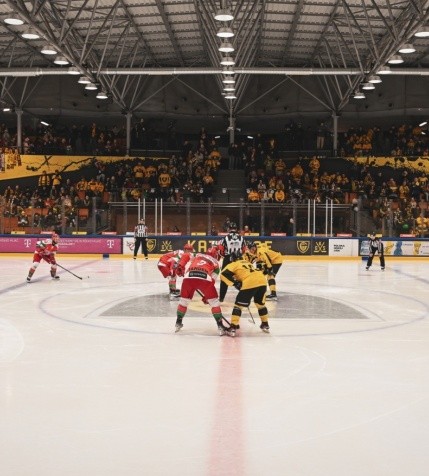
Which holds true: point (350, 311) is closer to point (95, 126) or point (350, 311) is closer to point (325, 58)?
point (325, 58)

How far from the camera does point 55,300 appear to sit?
11.9 m

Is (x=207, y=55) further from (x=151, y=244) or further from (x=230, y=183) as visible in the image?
(x=151, y=244)

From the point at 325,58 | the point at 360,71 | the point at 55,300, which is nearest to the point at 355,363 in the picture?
the point at 55,300

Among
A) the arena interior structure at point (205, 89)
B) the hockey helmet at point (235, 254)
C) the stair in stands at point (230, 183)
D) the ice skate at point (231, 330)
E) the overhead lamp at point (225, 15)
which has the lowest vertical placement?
the ice skate at point (231, 330)

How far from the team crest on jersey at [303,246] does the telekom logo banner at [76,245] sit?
631 cm

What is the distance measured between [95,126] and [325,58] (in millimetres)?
12169

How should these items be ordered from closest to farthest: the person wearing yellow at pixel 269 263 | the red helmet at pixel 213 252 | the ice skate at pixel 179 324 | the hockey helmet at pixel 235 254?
the ice skate at pixel 179 324, the red helmet at pixel 213 252, the person wearing yellow at pixel 269 263, the hockey helmet at pixel 235 254

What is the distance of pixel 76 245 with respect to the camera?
2319 cm

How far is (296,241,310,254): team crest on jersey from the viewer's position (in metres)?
23.2

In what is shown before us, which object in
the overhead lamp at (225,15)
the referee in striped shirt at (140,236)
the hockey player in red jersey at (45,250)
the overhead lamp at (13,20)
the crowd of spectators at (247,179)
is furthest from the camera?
the crowd of spectators at (247,179)

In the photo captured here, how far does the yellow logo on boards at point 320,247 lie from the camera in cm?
2312

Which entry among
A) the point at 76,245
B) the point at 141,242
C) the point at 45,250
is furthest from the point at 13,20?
the point at 76,245

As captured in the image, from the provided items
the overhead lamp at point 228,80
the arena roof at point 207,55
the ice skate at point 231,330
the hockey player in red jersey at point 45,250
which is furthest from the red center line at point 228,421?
the overhead lamp at point 228,80

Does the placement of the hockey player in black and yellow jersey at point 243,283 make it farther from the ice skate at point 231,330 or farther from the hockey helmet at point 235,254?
the hockey helmet at point 235,254
